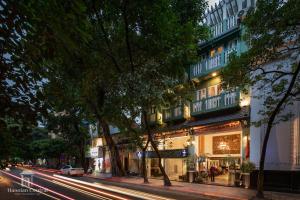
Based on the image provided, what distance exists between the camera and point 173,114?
47.8m

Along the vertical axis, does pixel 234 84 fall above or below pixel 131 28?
below

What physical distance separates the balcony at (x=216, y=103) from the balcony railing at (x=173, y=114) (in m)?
2.82

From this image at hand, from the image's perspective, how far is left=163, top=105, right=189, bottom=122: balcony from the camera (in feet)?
147

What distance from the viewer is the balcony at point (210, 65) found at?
1478 inches

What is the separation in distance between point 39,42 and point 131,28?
28.2 meters

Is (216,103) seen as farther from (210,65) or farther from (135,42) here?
(135,42)

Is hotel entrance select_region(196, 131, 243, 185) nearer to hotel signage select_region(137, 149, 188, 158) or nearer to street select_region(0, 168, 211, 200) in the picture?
hotel signage select_region(137, 149, 188, 158)

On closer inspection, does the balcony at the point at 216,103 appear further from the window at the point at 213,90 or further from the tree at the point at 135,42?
the tree at the point at 135,42

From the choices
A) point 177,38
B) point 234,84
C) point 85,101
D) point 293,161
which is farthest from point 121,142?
point 234,84

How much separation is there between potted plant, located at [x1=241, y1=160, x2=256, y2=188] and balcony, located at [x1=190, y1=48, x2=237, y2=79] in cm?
881

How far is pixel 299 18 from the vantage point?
2114cm

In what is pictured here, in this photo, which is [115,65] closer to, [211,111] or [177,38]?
[177,38]

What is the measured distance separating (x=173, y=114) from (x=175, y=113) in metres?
0.35

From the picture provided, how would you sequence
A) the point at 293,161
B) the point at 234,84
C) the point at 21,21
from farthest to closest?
the point at 293,161 < the point at 234,84 < the point at 21,21
